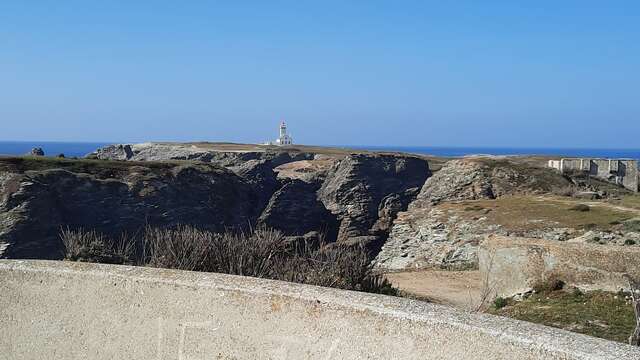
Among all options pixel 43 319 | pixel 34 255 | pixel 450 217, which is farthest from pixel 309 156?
pixel 43 319

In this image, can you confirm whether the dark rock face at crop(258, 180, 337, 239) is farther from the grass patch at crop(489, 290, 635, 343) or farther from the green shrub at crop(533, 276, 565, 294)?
the grass patch at crop(489, 290, 635, 343)

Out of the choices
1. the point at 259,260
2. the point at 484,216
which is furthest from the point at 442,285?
the point at 259,260

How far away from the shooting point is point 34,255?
1140 inches

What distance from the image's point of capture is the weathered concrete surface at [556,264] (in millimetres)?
11875

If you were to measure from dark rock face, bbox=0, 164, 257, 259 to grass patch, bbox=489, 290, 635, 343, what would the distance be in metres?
17.0

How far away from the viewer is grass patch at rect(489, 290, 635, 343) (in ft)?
32.1

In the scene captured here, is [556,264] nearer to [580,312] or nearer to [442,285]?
[580,312]

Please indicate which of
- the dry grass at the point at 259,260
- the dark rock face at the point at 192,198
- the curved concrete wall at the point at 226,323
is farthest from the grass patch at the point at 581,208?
the curved concrete wall at the point at 226,323

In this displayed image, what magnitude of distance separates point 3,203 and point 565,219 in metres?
24.6

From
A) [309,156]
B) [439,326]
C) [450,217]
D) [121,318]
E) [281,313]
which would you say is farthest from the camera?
[309,156]

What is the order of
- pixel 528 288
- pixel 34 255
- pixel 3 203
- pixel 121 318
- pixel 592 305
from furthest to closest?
pixel 3 203 < pixel 34 255 < pixel 528 288 < pixel 592 305 < pixel 121 318

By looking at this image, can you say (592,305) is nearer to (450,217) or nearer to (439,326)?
(439,326)

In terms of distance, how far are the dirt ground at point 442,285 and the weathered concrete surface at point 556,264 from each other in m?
2.22

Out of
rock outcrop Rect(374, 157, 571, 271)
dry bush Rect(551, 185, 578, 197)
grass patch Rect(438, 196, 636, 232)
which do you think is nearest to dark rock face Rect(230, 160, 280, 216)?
rock outcrop Rect(374, 157, 571, 271)
